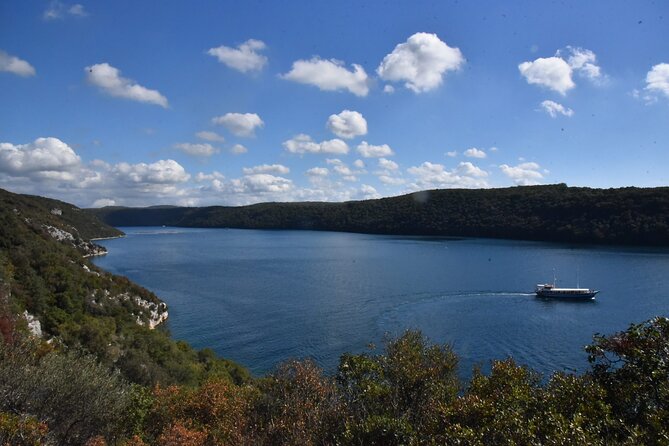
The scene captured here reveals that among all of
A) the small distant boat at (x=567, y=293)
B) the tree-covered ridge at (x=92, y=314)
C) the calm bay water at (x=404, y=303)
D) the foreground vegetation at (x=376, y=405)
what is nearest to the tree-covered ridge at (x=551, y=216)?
the calm bay water at (x=404, y=303)

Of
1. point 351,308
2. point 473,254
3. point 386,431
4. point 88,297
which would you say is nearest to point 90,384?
point 386,431

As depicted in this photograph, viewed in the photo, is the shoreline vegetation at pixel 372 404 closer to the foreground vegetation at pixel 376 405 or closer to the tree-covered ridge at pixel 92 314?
the foreground vegetation at pixel 376 405

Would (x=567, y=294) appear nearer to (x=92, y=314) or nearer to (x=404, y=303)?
(x=404, y=303)

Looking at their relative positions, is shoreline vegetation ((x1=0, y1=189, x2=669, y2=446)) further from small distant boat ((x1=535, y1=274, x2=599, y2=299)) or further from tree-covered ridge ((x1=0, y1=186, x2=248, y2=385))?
small distant boat ((x1=535, y1=274, x2=599, y2=299))

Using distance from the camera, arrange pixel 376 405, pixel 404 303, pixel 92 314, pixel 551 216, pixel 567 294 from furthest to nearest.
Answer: pixel 551 216
pixel 567 294
pixel 404 303
pixel 92 314
pixel 376 405

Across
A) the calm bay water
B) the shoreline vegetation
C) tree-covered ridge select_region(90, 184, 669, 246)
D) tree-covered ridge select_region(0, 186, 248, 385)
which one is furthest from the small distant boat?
tree-covered ridge select_region(90, 184, 669, 246)

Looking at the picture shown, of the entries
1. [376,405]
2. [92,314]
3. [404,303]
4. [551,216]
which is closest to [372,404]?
[376,405]
